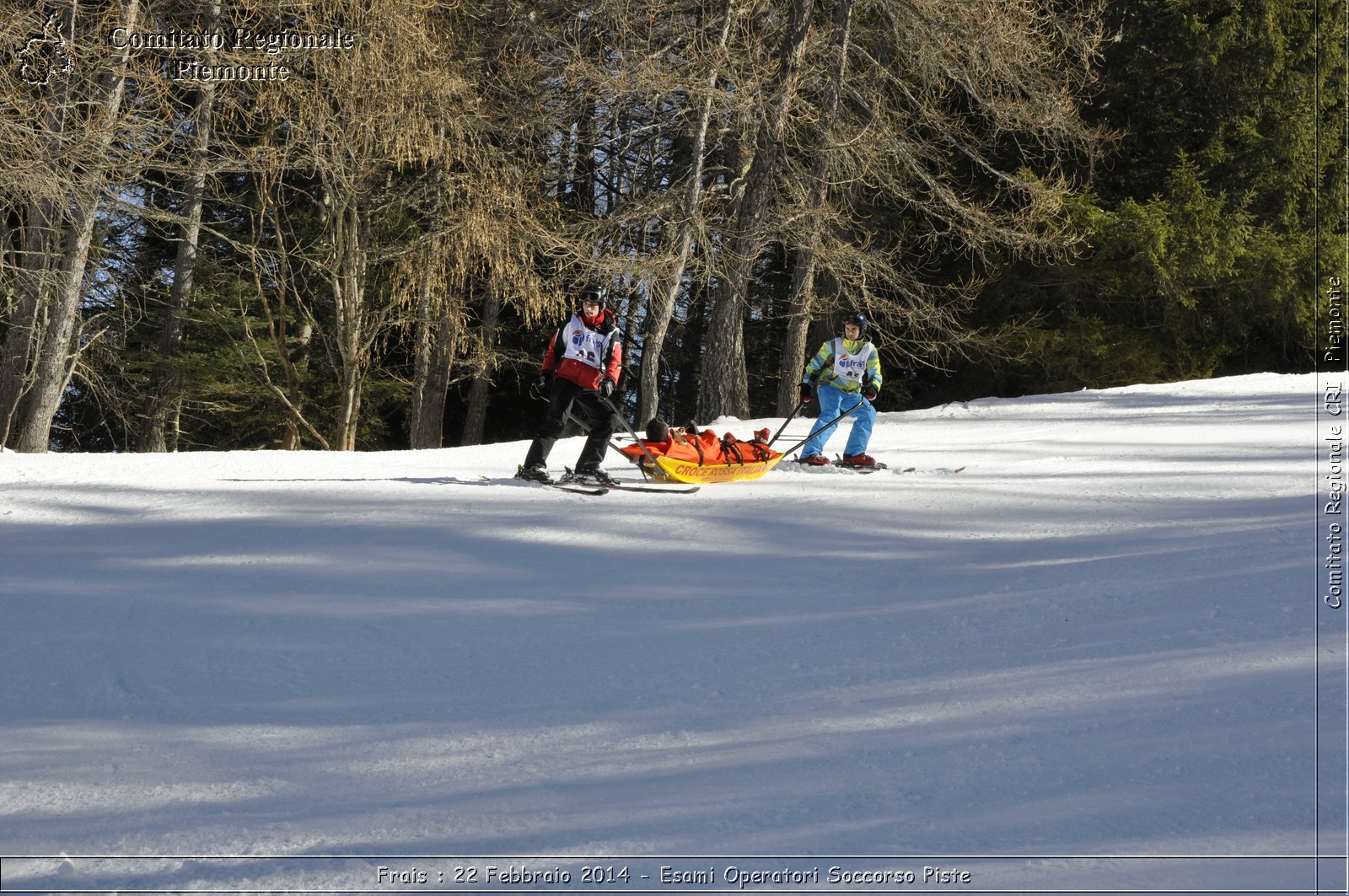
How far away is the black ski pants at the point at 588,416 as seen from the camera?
9.86 metres

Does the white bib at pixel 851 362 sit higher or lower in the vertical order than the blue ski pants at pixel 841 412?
higher

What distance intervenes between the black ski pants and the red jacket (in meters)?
0.08

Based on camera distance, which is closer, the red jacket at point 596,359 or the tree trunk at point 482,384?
the red jacket at point 596,359

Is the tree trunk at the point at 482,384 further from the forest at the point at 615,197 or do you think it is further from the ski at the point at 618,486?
the ski at the point at 618,486

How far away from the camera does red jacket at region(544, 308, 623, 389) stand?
31.9 ft

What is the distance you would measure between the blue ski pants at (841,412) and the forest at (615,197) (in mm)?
4783

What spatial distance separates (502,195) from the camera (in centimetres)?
1809

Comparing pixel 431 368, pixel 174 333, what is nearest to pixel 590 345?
pixel 431 368

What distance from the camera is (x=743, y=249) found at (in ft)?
58.5

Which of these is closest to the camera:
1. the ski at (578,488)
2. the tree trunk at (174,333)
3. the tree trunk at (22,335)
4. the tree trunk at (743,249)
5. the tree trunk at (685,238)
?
the ski at (578,488)

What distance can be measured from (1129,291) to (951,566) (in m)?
18.4

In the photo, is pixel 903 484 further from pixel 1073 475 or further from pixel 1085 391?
pixel 1085 391

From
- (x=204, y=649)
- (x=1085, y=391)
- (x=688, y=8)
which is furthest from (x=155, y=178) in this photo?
(x=204, y=649)

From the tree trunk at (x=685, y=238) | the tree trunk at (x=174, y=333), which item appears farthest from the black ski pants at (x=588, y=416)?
the tree trunk at (x=174, y=333)
